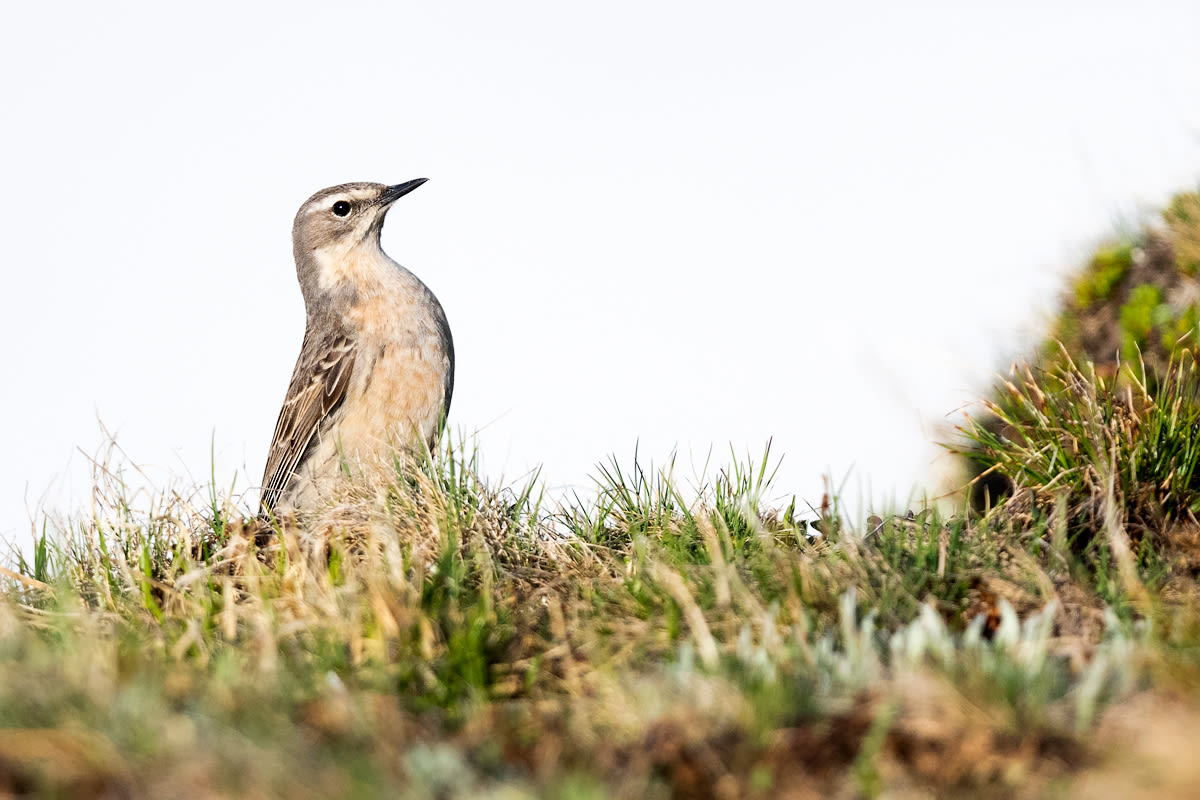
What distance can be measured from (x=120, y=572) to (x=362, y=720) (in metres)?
3.42

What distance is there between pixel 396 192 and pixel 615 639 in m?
6.30

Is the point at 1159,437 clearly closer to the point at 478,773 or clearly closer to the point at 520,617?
the point at 520,617

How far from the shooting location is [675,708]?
346 cm

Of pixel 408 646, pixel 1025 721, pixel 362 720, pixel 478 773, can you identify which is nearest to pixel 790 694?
pixel 1025 721

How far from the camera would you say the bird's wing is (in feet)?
30.0

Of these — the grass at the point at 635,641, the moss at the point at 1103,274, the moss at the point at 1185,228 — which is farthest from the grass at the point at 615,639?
the moss at the point at 1103,274

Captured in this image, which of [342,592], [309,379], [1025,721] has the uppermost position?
[309,379]

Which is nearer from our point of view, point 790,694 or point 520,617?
point 790,694

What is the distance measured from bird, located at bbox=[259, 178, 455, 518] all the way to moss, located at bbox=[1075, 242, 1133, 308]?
625 centimetres

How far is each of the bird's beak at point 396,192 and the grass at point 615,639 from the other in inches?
151

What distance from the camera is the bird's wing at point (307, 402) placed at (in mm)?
9141

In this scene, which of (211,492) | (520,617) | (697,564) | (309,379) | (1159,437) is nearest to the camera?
(520,617)

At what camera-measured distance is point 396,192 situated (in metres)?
10.0

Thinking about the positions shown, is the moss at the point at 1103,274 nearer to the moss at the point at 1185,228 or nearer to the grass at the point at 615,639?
the moss at the point at 1185,228
